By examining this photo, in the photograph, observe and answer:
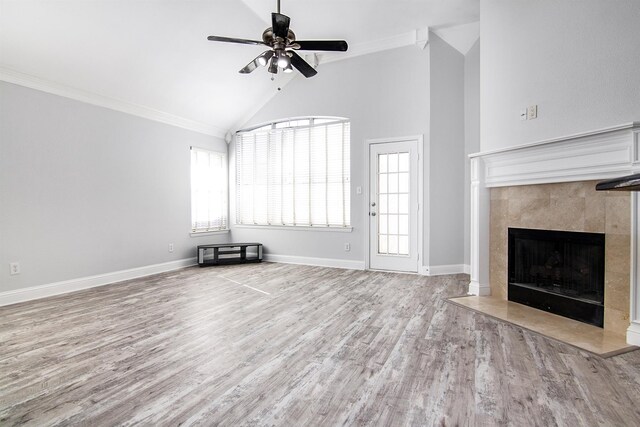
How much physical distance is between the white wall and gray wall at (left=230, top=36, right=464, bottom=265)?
1.12 meters

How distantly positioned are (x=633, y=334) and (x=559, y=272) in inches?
30.6

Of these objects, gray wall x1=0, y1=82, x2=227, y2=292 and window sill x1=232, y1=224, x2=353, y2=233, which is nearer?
gray wall x1=0, y1=82, x2=227, y2=292

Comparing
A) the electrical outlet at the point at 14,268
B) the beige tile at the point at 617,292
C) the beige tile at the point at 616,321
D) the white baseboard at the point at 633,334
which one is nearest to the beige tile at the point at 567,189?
the beige tile at the point at 617,292

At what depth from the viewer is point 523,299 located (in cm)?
334

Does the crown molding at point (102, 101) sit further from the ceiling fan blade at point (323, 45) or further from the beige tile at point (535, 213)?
the beige tile at point (535, 213)

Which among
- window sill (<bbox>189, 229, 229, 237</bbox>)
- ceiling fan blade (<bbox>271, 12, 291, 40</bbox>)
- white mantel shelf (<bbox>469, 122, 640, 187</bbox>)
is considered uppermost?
ceiling fan blade (<bbox>271, 12, 291, 40</bbox>)

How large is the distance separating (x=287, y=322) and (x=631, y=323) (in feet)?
8.72

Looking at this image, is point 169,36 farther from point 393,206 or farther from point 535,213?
point 535,213

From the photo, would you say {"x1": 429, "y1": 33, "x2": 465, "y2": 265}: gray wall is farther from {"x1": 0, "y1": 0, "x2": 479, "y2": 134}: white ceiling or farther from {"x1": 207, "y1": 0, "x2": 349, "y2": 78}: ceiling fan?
{"x1": 207, "y1": 0, "x2": 349, "y2": 78}: ceiling fan

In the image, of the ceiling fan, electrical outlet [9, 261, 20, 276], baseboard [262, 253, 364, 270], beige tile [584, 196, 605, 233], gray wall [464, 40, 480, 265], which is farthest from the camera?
baseboard [262, 253, 364, 270]

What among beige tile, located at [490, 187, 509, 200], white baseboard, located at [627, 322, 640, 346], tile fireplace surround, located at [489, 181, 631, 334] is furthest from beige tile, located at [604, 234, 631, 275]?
beige tile, located at [490, 187, 509, 200]

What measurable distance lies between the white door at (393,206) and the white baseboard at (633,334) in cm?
262

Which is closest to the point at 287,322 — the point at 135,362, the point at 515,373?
the point at 135,362

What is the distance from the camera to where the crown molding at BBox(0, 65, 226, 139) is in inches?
140
